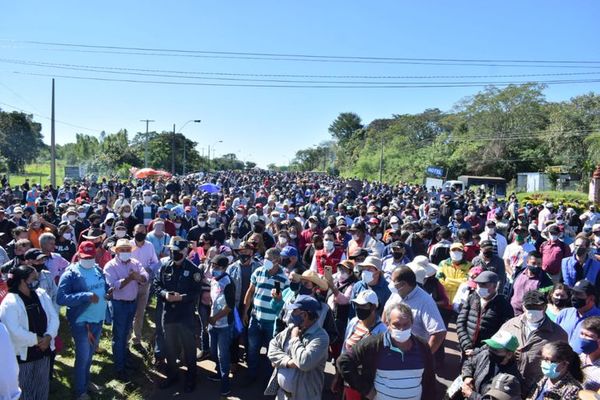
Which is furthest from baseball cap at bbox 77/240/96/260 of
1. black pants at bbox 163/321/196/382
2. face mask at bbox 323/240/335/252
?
face mask at bbox 323/240/335/252

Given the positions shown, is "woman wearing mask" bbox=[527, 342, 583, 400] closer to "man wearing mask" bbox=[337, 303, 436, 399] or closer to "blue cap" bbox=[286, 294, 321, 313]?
"man wearing mask" bbox=[337, 303, 436, 399]

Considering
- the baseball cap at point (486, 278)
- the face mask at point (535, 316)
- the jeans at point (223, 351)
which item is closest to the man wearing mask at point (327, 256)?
the jeans at point (223, 351)

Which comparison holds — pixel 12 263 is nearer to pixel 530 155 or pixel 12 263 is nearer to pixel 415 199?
pixel 415 199

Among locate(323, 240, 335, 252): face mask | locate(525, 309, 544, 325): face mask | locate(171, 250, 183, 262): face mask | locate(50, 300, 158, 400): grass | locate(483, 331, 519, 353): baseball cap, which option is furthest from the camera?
locate(323, 240, 335, 252): face mask

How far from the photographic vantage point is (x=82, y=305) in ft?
18.0

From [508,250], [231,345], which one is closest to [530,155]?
[508,250]

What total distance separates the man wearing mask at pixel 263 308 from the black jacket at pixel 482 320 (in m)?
2.10

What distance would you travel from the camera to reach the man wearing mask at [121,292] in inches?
243

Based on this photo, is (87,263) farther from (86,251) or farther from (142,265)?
(142,265)

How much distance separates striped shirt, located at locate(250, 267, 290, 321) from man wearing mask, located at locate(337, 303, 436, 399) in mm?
2277

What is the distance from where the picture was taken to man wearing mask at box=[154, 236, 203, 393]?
5.88 meters

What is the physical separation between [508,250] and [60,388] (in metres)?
6.86

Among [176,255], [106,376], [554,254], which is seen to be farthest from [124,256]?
[554,254]

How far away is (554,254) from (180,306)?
6040mm
